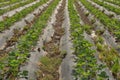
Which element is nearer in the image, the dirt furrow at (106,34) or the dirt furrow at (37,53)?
the dirt furrow at (37,53)

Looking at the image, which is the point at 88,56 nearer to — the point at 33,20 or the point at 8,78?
the point at 8,78

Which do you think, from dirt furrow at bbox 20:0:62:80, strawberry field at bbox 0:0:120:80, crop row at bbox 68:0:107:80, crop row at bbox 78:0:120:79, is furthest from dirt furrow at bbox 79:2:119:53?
dirt furrow at bbox 20:0:62:80

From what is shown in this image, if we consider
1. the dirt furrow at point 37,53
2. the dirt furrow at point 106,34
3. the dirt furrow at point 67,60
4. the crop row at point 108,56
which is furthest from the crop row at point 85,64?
the dirt furrow at point 106,34

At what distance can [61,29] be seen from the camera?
17203mm

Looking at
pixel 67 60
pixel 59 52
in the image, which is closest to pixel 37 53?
pixel 59 52

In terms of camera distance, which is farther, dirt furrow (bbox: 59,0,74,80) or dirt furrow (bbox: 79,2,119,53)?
dirt furrow (bbox: 79,2,119,53)

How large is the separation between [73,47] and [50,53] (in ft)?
3.71

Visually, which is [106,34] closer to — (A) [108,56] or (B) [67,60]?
(A) [108,56]

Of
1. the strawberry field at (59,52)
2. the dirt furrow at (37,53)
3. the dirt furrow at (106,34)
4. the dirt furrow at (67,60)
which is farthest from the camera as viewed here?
the dirt furrow at (106,34)

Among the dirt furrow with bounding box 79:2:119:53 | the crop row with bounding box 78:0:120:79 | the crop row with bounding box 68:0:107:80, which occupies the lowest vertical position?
the dirt furrow with bounding box 79:2:119:53

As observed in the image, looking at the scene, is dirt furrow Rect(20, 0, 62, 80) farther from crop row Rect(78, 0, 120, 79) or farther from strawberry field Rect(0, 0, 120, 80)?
crop row Rect(78, 0, 120, 79)

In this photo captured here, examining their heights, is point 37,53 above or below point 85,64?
below

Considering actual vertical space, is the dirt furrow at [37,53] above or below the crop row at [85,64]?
below

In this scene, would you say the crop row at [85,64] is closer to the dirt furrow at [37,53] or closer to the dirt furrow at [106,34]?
the dirt furrow at [37,53]
